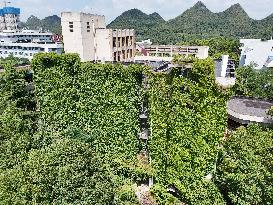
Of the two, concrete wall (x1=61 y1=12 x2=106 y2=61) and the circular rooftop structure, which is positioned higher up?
concrete wall (x1=61 y1=12 x2=106 y2=61)

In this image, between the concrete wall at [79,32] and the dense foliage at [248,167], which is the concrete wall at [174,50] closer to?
the concrete wall at [79,32]

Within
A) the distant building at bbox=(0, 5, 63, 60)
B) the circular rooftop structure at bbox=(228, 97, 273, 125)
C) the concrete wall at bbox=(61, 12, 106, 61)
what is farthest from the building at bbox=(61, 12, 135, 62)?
the distant building at bbox=(0, 5, 63, 60)

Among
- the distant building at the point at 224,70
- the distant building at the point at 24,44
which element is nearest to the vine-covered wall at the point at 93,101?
the distant building at the point at 224,70

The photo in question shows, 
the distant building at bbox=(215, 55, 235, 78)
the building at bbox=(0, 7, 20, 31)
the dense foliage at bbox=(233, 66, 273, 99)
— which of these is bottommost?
the dense foliage at bbox=(233, 66, 273, 99)

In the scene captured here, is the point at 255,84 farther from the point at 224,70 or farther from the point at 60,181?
the point at 60,181

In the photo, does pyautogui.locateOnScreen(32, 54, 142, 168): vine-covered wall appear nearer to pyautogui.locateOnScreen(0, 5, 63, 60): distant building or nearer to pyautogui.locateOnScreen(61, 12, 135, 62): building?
pyautogui.locateOnScreen(61, 12, 135, 62): building

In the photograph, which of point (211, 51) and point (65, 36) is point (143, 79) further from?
point (211, 51)

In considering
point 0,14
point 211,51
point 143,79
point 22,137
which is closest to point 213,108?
point 143,79

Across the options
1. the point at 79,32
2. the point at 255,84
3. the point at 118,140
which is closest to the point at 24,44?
the point at 79,32
